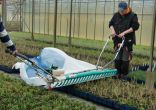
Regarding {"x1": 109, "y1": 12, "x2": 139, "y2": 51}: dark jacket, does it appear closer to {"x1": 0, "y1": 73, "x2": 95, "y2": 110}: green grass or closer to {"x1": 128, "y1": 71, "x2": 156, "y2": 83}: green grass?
{"x1": 128, "y1": 71, "x2": 156, "y2": 83}: green grass

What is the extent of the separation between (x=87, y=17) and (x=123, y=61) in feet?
34.6

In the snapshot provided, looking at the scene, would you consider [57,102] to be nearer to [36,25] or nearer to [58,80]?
[58,80]

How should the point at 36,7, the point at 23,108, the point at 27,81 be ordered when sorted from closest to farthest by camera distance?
the point at 23,108
the point at 27,81
the point at 36,7

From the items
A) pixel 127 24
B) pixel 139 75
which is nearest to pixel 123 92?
pixel 127 24

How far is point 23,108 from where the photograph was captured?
5004mm

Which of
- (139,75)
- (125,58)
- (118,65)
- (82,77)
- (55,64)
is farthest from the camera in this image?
(139,75)

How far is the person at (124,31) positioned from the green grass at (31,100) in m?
1.85

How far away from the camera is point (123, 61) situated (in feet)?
23.5

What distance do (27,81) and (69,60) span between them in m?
1.10

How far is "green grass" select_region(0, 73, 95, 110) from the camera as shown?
5.08 metres

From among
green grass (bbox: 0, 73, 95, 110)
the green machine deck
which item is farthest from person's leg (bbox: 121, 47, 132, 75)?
green grass (bbox: 0, 73, 95, 110)

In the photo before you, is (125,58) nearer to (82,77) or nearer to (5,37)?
(82,77)

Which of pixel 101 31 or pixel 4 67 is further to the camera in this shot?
pixel 101 31

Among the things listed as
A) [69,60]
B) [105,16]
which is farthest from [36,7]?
[69,60]
